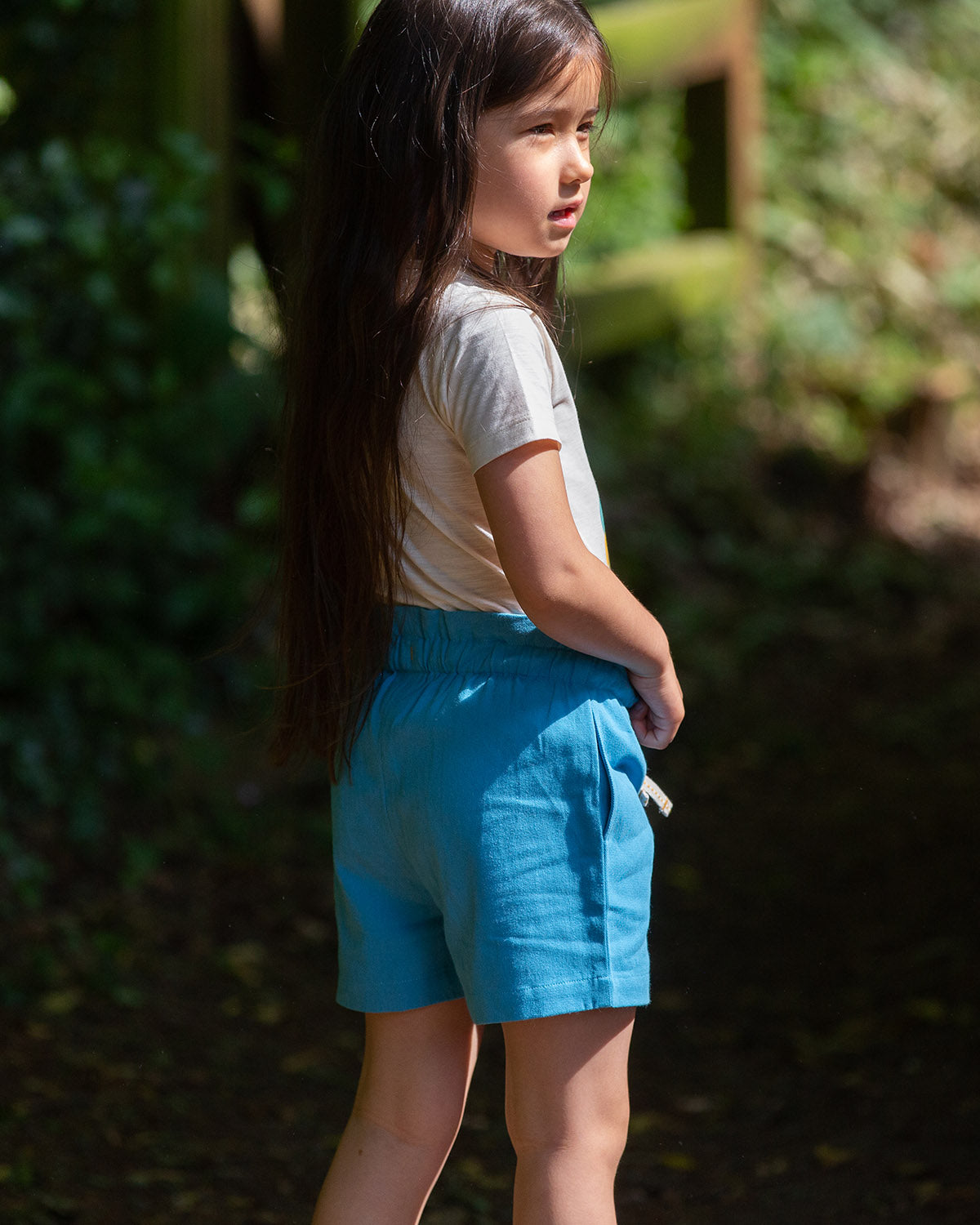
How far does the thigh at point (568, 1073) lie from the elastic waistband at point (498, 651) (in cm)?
35

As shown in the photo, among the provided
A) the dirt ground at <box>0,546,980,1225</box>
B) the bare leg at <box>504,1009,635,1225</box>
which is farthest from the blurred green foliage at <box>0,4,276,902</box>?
the bare leg at <box>504,1009,635,1225</box>

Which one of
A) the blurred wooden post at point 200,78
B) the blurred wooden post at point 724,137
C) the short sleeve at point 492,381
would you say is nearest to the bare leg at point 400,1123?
the short sleeve at point 492,381

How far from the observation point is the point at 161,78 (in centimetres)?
394

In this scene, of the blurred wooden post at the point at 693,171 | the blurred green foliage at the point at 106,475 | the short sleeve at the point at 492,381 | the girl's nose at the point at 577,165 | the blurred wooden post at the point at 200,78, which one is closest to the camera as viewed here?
the short sleeve at the point at 492,381

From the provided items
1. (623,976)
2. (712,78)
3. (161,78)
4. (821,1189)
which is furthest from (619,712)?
(712,78)

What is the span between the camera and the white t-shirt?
1.49m

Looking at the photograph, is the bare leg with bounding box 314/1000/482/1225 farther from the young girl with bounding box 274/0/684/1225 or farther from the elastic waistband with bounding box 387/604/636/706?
the elastic waistband with bounding box 387/604/636/706

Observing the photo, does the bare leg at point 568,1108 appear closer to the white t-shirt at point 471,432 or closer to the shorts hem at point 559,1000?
the shorts hem at point 559,1000

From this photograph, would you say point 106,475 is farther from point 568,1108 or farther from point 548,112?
point 568,1108

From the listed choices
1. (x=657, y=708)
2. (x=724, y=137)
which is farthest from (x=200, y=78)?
(x=724, y=137)

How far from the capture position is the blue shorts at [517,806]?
61.7 inches

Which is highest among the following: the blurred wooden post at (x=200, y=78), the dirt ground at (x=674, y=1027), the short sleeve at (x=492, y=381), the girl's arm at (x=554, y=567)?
the blurred wooden post at (x=200, y=78)

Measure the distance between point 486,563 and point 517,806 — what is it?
0.26 meters

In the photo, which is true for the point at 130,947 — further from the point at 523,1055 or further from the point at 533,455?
the point at 533,455
